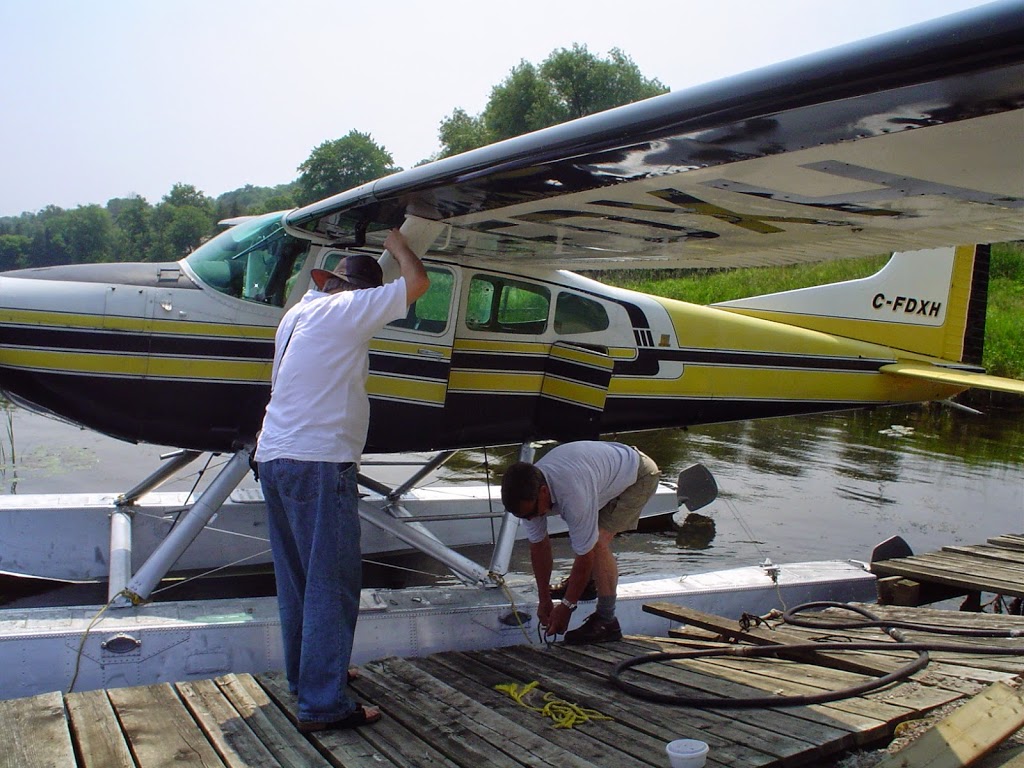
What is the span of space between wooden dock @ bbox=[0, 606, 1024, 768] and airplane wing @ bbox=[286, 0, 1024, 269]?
1.94 meters

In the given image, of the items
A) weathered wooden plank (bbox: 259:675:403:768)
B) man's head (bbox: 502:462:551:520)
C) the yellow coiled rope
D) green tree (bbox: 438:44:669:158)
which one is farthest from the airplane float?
green tree (bbox: 438:44:669:158)

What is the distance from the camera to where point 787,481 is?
11.4 meters

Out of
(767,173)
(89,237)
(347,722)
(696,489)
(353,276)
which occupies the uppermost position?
(89,237)

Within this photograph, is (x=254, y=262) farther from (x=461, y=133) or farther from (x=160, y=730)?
(x=461, y=133)

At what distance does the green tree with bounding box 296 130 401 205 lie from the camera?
9388cm

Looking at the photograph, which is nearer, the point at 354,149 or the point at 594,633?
the point at 594,633

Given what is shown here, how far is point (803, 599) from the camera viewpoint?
20.0 ft

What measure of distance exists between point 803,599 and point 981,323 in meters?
4.19

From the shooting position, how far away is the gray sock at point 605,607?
14.7 ft

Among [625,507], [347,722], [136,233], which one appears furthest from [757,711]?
[136,233]

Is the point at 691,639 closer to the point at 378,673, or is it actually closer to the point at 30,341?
the point at 378,673

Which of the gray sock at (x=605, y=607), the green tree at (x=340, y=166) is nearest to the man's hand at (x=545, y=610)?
the gray sock at (x=605, y=607)

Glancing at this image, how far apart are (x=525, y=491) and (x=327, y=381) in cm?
105

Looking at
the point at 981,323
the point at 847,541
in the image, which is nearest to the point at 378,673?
the point at 847,541
